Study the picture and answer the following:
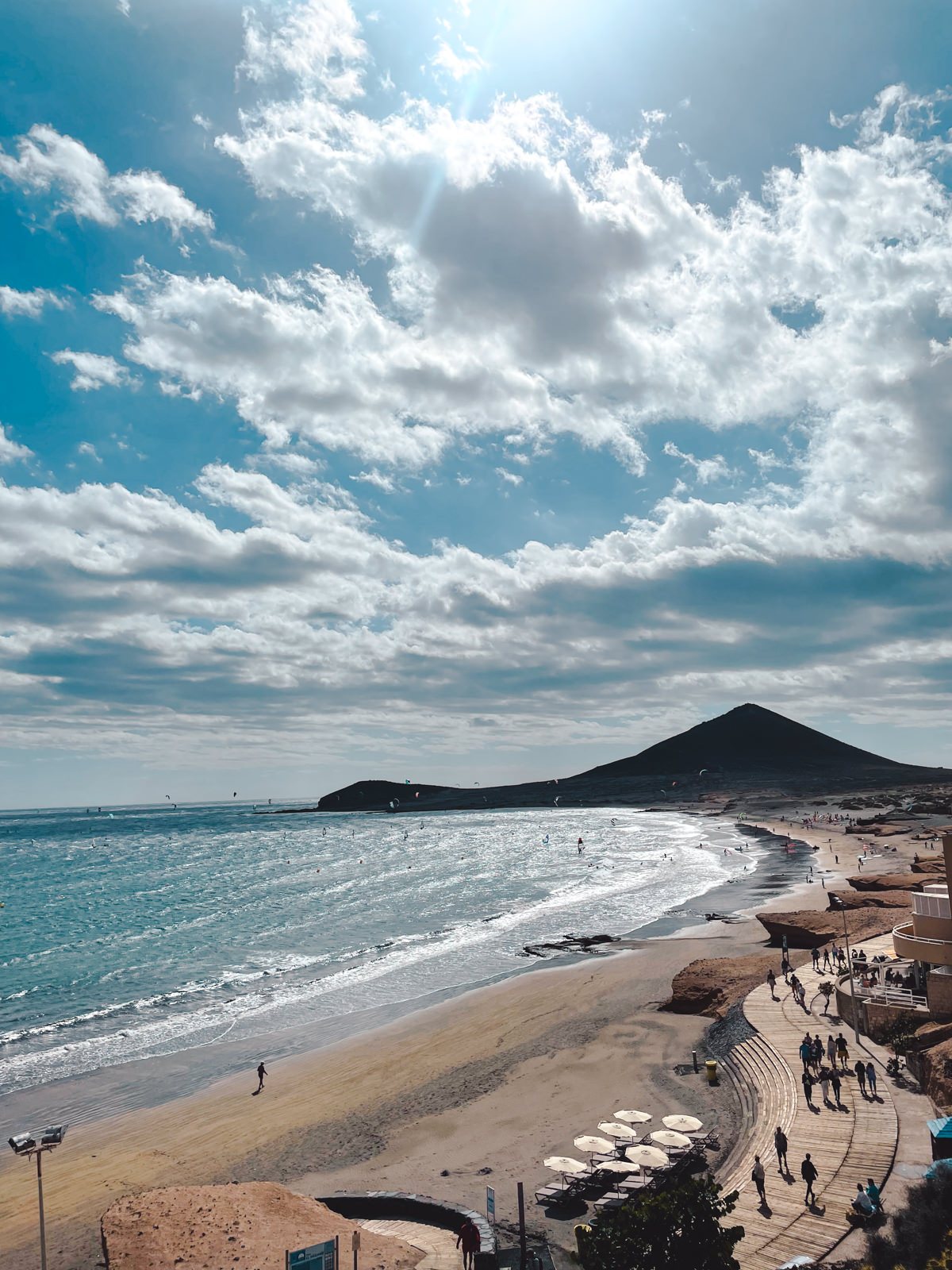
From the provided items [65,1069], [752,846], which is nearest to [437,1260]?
[65,1069]

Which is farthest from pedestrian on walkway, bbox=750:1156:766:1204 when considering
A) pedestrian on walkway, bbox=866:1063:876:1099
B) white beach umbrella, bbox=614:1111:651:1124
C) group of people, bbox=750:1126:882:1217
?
pedestrian on walkway, bbox=866:1063:876:1099

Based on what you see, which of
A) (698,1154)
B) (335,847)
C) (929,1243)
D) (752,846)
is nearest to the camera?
(929,1243)

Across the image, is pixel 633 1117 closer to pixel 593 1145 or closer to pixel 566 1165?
pixel 593 1145

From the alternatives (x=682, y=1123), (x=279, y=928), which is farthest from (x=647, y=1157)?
(x=279, y=928)

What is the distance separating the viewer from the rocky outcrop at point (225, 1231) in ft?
52.0

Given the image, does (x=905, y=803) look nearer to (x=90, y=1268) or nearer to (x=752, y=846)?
(x=752, y=846)

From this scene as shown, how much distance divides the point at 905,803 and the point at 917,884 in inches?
3811

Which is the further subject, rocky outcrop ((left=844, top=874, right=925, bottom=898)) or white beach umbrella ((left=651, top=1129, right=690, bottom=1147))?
rocky outcrop ((left=844, top=874, right=925, bottom=898))

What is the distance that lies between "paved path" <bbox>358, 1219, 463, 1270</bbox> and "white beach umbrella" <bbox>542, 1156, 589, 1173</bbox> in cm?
299

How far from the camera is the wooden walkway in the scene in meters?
14.9

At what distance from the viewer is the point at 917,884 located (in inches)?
1716

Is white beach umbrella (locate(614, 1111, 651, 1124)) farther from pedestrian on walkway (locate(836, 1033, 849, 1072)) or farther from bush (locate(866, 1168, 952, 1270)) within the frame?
bush (locate(866, 1168, 952, 1270))

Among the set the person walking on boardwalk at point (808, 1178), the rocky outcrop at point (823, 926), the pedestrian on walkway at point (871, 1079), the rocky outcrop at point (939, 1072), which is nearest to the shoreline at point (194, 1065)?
the rocky outcrop at point (823, 926)

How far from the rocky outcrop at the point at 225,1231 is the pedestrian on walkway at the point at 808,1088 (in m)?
10.7
